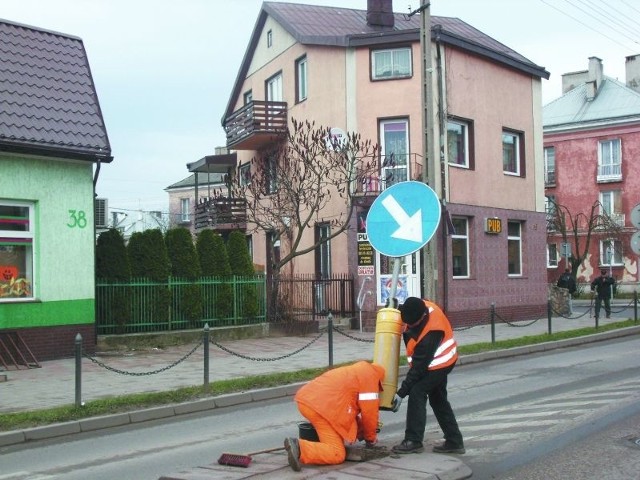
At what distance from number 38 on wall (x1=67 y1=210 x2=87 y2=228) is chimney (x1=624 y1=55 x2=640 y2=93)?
4419 cm

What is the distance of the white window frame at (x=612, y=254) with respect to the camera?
4659 centimetres

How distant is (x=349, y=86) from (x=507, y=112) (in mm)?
5809

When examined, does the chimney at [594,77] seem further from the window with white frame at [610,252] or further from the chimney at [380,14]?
the chimney at [380,14]

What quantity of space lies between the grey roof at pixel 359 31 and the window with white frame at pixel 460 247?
17.3ft

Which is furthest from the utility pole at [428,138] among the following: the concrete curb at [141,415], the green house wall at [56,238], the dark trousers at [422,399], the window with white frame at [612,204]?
the window with white frame at [612,204]

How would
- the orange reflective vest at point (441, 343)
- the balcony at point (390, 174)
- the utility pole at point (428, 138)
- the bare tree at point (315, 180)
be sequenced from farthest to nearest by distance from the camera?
the balcony at point (390, 174)
the bare tree at point (315, 180)
the utility pole at point (428, 138)
the orange reflective vest at point (441, 343)

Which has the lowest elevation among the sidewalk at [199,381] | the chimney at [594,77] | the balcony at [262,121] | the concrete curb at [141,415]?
the concrete curb at [141,415]

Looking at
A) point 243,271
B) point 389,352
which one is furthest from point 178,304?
point 389,352

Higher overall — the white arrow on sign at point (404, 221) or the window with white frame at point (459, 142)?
the window with white frame at point (459, 142)

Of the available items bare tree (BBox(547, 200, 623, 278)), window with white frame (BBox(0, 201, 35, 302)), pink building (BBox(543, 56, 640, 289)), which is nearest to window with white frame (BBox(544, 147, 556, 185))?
pink building (BBox(543, 56, 640, 289))

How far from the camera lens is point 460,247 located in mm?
24641

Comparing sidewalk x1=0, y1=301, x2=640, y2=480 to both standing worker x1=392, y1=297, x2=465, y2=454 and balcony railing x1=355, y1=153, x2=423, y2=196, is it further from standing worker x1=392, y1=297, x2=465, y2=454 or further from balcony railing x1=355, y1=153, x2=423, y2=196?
balcony railing x1=355, y1=153, x2=423, y2=196

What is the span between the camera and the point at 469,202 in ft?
80.4

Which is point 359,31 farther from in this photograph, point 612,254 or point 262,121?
point 612,254
